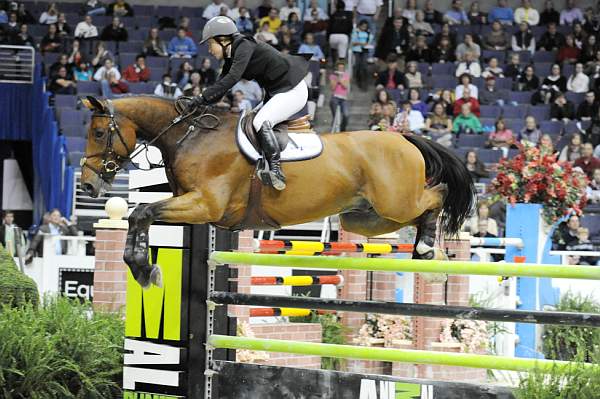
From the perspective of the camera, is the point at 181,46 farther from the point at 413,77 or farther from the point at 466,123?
the point at 466,123

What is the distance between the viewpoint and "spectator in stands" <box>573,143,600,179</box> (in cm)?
1375

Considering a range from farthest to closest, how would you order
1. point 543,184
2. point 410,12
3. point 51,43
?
point 410,12
point 51,43
point 543,184

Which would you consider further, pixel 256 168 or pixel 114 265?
pixel 114 265

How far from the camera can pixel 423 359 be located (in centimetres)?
479

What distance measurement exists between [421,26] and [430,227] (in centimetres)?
1226

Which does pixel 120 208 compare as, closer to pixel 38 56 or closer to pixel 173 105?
pixel 173 105

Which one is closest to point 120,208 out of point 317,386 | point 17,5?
point 317,386

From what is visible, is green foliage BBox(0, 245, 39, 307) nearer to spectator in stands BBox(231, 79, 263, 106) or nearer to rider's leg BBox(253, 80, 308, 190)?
rider's leg BBox(253, 80, 308, 190)

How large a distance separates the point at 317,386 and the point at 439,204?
149 centimetres

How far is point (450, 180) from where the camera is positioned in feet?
20.3

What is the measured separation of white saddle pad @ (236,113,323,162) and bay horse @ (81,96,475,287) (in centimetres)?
3

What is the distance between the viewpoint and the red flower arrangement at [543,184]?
9.89 meters

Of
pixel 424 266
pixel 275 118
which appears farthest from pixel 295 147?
pixel 424 266

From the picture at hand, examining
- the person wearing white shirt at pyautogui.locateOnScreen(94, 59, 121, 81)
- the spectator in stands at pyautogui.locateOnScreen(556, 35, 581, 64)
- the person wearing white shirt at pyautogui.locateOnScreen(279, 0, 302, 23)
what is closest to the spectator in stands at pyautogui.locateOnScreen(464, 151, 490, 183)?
the spectator in stands at pyautogui.locateOnScreen(556, 35, 581, 64)
